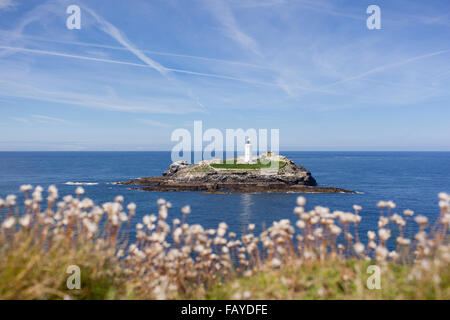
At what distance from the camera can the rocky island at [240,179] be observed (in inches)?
2144

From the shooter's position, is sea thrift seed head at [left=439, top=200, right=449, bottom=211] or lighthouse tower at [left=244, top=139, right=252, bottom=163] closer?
sea thrift seed head at [left=439, top=200, right=449, bottom=211]

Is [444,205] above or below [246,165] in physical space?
above

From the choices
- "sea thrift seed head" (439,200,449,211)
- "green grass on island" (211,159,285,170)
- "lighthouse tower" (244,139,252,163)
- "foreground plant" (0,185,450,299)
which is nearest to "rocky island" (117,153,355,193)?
"green grass on island" (211,159,285,170)

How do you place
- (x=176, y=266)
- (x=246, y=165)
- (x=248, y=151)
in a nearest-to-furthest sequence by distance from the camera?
(x=176, y=266), (x=246, y=165), (x=248, y=151)

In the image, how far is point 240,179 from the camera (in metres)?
59.3

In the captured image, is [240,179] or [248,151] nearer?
[240,179]

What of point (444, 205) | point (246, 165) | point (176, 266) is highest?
point (444, 205)

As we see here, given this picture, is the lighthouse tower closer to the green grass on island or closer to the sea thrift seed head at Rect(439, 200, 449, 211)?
the green grass on island

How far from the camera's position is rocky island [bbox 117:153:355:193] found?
2144 inches

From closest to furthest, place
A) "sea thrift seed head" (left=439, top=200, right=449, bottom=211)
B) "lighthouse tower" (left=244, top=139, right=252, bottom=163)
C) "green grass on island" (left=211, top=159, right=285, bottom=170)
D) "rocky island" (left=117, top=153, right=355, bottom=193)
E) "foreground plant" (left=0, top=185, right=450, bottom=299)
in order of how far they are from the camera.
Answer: "foreground plant" (left=0, top=185, right=450, bottom=299), "sea thrift seed head" (left=439, top=200, right=449, bottom=211), "rocky island" (left=117, top=153, right=355, bottom=193), "green grass on island" (left=211, top=159, right=285, bottom=170), "lighthouse tower" (left=244, top=139, right=252, bottom=163)

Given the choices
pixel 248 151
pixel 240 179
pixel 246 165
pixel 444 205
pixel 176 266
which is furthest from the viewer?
pixel 248 151

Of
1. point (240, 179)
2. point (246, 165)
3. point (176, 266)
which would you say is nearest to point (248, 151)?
point (246, 165)

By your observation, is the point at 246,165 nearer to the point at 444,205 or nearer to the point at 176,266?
the point at 176,266

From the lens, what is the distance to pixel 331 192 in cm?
4922
